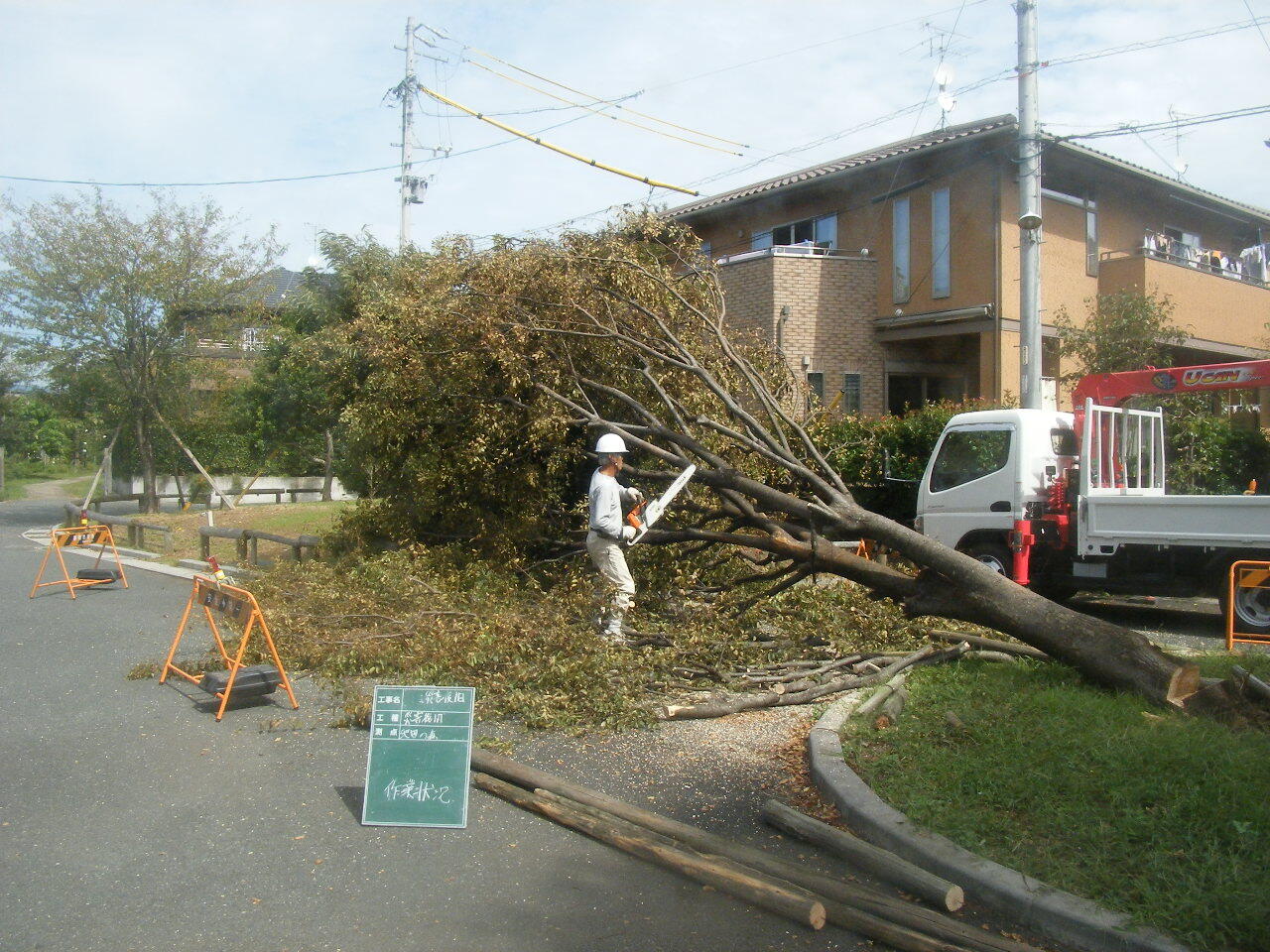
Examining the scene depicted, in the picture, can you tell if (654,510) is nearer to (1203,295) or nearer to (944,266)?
(944,266)

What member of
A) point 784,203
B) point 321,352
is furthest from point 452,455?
point 784,203

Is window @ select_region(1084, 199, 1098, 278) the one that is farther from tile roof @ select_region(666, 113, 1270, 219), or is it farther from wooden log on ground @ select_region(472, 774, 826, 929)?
wooden log on ground @ select_region(472, 774, 826, 929)

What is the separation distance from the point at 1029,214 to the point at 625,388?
18.1ft

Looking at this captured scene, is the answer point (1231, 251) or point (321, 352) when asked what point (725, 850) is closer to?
point (321, 352)

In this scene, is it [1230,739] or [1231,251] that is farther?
[1231,251]

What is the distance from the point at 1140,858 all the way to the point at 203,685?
5855 millimetres

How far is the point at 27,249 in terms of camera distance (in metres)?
22.8

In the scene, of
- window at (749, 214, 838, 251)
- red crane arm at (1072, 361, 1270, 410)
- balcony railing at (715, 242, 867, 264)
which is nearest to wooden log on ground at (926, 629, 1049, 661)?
red crane arm at (1072, 361, 1270, 410)

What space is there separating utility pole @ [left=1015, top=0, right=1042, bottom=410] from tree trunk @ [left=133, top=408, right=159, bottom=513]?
64.6ft

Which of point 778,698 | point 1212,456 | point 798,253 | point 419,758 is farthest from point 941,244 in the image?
point 419,758

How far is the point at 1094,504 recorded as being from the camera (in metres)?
10.1

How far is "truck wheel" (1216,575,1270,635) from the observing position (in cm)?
928

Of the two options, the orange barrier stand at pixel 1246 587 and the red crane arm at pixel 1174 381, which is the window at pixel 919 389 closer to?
the red crane arm at pixel 1174 381

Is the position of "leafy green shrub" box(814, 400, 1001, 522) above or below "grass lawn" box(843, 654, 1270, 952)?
above
